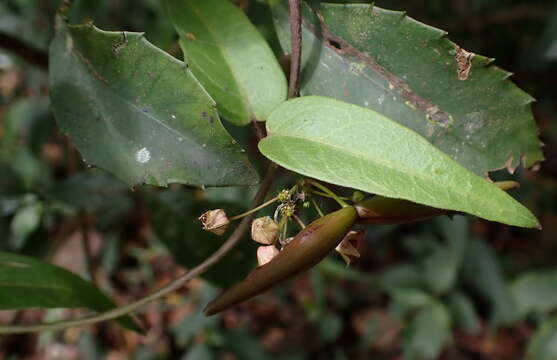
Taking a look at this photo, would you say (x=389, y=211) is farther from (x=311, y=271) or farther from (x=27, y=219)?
(x=311, y=271)

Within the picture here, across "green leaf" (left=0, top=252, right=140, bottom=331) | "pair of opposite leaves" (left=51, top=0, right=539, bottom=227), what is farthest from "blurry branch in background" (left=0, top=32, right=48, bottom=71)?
Result: "green leaf" (left=0, top=252, right=140, bottom=331)

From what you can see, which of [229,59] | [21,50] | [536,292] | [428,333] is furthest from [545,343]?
[21,50]

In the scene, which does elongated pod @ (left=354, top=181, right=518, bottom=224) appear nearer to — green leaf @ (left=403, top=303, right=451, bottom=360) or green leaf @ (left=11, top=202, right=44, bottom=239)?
green leaf @ (left=11, top=202, right=44, bottom=239)

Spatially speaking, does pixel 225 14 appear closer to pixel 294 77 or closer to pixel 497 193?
pixel 294 77

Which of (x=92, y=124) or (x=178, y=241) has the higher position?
(x=92, y=124)

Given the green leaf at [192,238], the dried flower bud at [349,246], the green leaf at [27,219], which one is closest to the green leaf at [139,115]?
the dried flower bud at [349,246]

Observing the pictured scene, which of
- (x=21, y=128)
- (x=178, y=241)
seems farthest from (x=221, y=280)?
(x=21, y=128)
